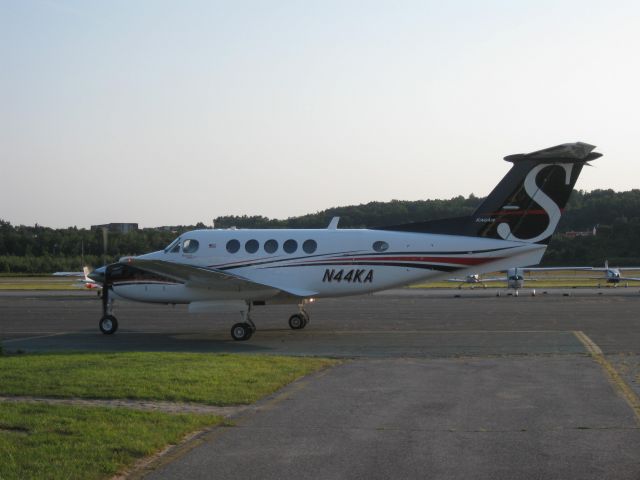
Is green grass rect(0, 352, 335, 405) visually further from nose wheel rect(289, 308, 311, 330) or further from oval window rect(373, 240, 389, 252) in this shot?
nose wheel rect(289, 308, 311, 330)

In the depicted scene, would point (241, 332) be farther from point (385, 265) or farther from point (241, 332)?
point (385, 265)

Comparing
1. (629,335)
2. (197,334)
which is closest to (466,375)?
(629,335)

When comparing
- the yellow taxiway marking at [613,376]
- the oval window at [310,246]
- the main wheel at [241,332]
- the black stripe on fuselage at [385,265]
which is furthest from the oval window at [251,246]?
the yellow taxiway marking at [613,376]

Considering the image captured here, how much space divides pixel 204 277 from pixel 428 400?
35.4ft

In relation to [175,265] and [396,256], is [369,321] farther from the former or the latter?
[175,265]

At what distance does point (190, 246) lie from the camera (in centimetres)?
2258

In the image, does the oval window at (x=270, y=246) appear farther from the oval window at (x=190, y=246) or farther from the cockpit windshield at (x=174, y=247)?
the cockpit windshield at (x=174, y=247)

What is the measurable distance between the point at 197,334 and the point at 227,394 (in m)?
11.7

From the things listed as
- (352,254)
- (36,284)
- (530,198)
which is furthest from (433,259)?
(36,284)

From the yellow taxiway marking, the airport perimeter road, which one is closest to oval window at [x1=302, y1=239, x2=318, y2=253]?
the airport perimeter road

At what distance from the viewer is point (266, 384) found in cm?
1255

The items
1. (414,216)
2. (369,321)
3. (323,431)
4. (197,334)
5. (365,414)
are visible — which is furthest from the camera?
(414,216)

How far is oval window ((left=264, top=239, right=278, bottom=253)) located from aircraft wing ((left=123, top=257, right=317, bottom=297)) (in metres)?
1.09

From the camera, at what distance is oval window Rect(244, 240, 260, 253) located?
22.2 m
